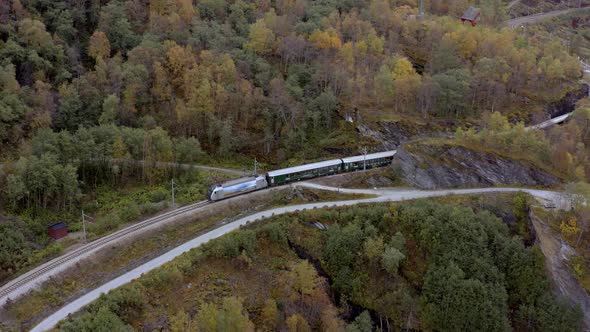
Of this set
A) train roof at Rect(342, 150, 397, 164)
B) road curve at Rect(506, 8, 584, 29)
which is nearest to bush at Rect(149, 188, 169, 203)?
train roof at Rect(342, 150, 397, 164)

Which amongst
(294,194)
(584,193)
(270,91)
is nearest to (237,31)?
(270,91)

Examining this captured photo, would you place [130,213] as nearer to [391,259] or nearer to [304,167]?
[304,167]

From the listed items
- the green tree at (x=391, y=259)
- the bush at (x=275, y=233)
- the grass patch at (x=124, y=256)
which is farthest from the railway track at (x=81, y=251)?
the green tree at (x=391, y=259)

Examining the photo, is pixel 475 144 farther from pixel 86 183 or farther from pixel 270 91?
pixel 86 183

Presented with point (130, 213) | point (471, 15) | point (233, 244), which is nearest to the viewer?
point (233, 244)

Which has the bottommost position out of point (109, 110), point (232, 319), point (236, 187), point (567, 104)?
point (232, 319)

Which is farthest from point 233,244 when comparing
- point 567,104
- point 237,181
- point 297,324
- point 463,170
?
point 567,104

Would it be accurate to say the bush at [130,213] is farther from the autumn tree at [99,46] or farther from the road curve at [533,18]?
the road curve at [533,18]

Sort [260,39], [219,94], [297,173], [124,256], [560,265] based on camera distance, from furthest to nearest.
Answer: [260,39] → [219,94] → [297,173] → [560,265] → [124,256]
